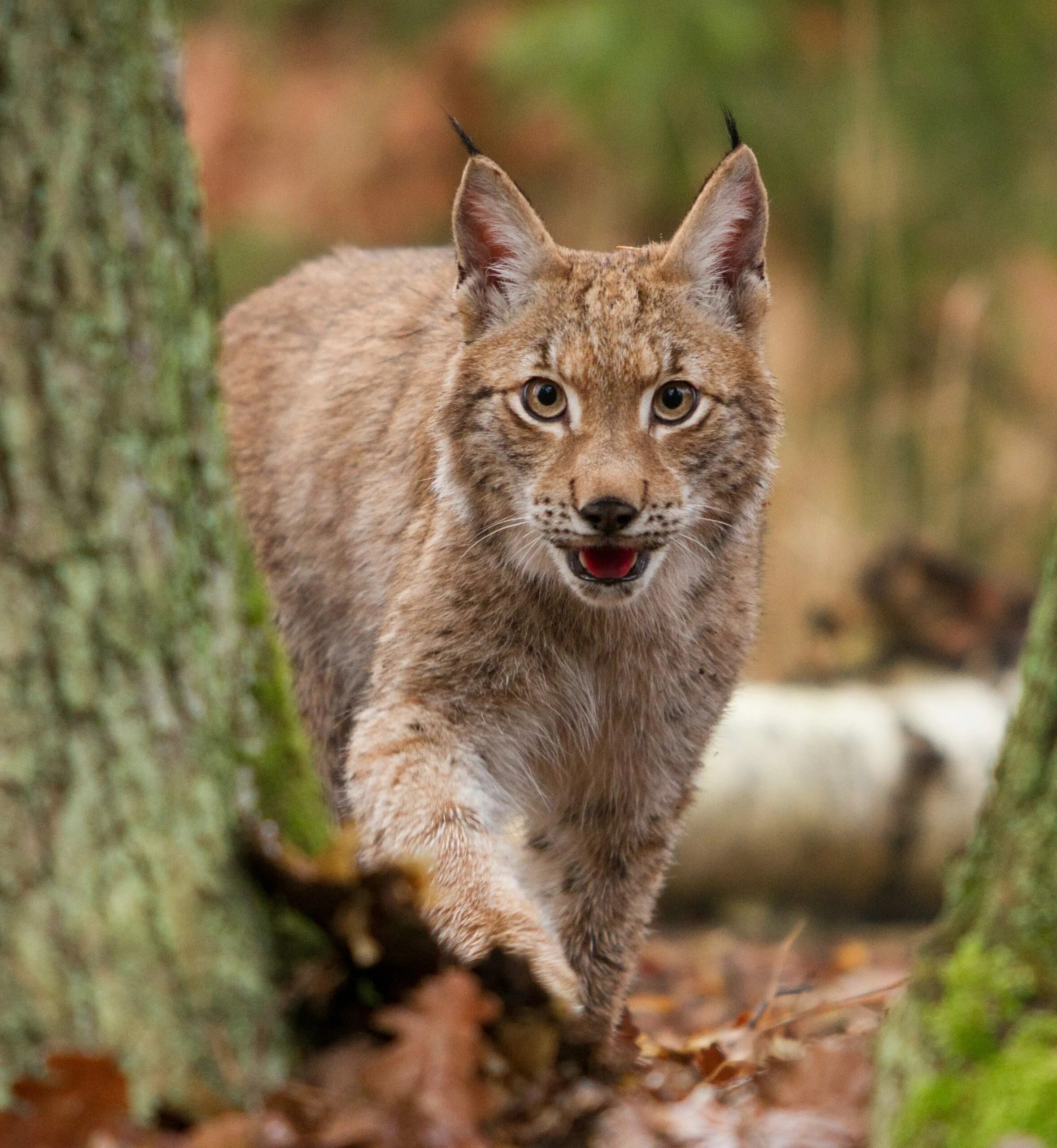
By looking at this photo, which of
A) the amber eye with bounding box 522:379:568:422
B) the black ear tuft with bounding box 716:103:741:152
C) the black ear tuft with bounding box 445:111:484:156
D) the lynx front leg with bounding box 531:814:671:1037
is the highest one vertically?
the black ear tuft with bounding box 716:103:741:152

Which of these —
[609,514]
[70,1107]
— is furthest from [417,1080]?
[609,514]

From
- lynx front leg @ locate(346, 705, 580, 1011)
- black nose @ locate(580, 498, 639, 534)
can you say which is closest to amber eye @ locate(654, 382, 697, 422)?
black nose @ locate(580, 498, 639, 534)

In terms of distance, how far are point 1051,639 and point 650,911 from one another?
2.19 meters

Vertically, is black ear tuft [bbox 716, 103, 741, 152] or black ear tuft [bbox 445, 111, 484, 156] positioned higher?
black ear tuft [bbox 716, 103, 741, 152]

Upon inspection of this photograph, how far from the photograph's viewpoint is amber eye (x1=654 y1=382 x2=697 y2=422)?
12.5 ft

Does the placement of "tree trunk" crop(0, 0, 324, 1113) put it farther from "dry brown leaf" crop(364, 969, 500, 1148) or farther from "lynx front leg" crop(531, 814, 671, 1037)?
"lynx front leg" crop(531, 814, 671, 1037)

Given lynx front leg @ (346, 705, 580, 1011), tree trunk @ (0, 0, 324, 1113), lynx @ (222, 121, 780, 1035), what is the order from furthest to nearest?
lynx @ (222, 121, 780, 1035) < lynx front leg @ (346, 705, 580, 1011) < tree trunk @ (0, 0, 324, 1113)

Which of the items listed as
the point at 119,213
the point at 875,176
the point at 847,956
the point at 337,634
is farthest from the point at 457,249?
the point at 875,176

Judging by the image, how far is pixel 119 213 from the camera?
2.28 metres

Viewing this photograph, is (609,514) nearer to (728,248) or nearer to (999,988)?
(728,248)

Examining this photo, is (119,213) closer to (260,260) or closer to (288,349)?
(288,349)

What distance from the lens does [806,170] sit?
980 cm

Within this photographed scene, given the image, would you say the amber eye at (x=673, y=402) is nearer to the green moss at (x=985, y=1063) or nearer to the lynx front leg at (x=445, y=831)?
the lynx front leg at (x=445, y=831)

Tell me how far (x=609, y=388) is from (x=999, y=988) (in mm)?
1949
